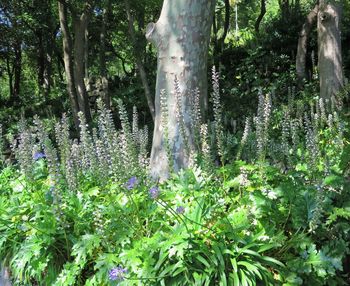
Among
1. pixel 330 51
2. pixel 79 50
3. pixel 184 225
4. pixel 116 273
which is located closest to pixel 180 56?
pixel 184 225

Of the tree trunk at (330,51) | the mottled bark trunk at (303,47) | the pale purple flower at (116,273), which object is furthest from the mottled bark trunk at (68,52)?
the pale purple flower at (116,273)

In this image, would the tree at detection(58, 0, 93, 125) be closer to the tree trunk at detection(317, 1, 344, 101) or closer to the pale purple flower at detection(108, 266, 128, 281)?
the tree trunk at detection(317, 1, 344, 101)

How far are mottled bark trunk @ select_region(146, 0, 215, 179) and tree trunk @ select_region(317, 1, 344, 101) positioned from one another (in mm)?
4541

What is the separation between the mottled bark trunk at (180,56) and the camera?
4570mm

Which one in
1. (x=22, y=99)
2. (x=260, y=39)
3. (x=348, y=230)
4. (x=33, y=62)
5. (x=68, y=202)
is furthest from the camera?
(x=33, y=62)

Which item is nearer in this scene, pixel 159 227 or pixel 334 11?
pixel 159 227

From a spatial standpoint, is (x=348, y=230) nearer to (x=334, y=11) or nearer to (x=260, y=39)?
(x=334, y=11)

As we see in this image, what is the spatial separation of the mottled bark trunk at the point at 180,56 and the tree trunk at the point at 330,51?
4.54 meters

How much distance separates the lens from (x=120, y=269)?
2654mm

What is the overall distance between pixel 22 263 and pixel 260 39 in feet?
51.4

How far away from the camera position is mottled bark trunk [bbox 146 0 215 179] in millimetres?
4570

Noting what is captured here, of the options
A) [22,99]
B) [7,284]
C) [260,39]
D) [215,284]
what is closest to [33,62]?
[22,99]

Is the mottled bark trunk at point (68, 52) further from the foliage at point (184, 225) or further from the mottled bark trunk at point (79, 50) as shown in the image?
the foliage at point (184, 225)

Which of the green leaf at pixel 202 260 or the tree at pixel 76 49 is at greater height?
the tree at pixel 76 49
